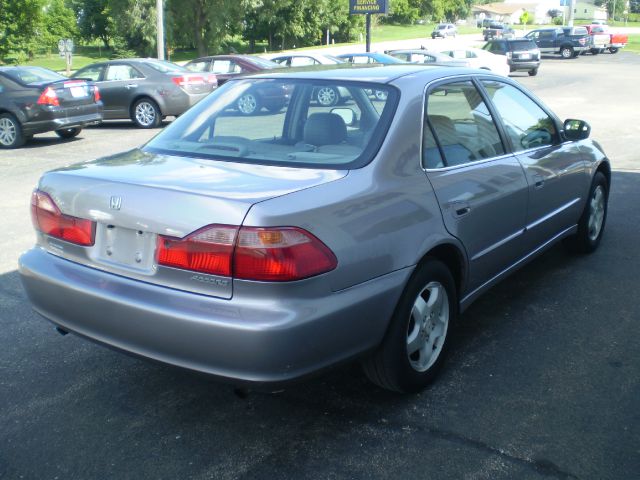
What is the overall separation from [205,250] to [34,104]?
36.7 ft

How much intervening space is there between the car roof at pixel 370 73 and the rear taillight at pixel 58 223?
1487mm

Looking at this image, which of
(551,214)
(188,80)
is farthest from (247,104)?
(188,80)

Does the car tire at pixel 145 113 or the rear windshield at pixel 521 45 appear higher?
the rear windshield at pixel 521 45

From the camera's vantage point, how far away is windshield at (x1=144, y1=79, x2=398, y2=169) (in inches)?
138

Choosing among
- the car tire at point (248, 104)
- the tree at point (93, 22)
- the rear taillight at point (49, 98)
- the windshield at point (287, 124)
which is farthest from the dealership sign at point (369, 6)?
the tree at point (93, 22)

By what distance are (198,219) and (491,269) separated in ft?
6.76

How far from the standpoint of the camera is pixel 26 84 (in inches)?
509

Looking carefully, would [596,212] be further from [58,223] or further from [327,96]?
[58,223]

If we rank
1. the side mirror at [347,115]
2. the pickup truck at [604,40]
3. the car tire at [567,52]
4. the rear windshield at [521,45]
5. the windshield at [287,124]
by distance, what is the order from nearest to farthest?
the windshield at [287,124]
the side mirror at [347,115]
the rear windshield at [521,45]
the car tire at [567,52]
the pickup truck at [604,40]

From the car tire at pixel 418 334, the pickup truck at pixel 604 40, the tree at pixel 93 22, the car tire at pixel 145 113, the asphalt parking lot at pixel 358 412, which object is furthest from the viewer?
the tree at pixel 93 22

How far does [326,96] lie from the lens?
13.0 feet

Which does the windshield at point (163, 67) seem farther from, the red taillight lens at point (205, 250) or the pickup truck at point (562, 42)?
the pickup truck at point (562, 42)

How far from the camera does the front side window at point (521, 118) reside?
4.57m

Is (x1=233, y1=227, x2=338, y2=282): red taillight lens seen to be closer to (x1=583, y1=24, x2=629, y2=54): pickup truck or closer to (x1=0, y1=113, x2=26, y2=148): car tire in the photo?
(x1=0, y1=113, x2=26, y2=148): car tire
